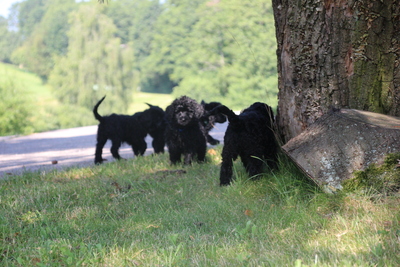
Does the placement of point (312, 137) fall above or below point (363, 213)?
above

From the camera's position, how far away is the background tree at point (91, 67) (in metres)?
36.0

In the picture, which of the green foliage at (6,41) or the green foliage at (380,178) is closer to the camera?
the green foliage at (380,178)

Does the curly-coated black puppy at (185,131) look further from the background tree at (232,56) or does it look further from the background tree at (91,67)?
the background tree at (91,67)

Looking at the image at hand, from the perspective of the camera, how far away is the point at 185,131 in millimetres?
7250

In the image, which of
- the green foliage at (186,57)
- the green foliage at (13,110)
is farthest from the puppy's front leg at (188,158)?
the green foliage at (186,57)

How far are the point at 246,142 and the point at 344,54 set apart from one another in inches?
62.1

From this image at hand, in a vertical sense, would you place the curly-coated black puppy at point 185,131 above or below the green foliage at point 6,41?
below

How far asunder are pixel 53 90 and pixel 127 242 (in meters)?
36.9

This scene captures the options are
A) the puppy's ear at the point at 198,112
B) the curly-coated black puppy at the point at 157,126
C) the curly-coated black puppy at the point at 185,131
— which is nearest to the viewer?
the curly-coated black puppy at the point at 185,131

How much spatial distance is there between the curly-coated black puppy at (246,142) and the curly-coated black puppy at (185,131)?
1.78 m

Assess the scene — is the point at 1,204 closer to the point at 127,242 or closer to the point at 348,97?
the point at 127,242

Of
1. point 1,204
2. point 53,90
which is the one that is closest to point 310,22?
point 1,204

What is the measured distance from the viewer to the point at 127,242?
3693 mm

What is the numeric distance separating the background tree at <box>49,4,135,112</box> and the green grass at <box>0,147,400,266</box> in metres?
31.0
